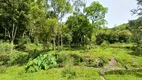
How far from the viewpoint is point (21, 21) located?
43562mm

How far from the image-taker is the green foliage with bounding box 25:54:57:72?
23641 millimetres

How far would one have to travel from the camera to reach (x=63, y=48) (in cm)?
4078

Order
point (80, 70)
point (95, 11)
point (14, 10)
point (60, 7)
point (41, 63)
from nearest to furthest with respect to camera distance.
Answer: point (80, 70) < point (41, 63) < point (60, 7) < point (14, 10) < point (95, 11)

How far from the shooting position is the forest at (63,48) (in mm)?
21747

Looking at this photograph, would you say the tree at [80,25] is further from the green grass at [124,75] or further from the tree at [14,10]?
the green grass at [124,75]

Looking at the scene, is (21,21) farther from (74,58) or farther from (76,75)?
(76,75)

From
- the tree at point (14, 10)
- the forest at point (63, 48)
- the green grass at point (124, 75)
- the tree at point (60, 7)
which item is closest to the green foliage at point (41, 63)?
the forest at point (63, 48)

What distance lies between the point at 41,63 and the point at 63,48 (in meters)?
16.2

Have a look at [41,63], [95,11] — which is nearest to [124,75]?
[41,63]

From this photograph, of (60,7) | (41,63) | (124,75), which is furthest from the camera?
(60,7)

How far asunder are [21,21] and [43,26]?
11360mm

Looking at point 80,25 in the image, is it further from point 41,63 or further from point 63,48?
point 41,63

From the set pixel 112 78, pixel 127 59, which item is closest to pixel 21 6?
pixel 127 59

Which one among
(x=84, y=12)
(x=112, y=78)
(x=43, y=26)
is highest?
(x=84, y=12)
